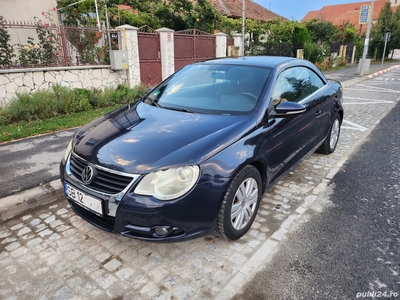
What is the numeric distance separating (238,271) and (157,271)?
663 mm

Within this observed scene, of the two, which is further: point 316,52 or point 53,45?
point 316,52

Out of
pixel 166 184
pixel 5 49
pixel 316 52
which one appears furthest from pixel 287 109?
pixel 316 52

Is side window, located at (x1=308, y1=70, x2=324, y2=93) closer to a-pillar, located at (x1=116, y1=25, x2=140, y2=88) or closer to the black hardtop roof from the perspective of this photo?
the black hardtop roof

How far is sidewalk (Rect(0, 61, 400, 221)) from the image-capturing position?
344 cm

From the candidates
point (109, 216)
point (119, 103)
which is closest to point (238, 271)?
point (109, 216)

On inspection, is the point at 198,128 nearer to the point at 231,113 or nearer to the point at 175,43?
the point at 231,113

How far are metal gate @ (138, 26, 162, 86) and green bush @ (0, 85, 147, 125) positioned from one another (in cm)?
267

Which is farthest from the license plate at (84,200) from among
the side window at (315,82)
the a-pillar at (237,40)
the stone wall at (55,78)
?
the a-pillar at (237,40)

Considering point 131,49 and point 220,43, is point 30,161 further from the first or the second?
point 220,43

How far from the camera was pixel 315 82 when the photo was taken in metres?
4.36

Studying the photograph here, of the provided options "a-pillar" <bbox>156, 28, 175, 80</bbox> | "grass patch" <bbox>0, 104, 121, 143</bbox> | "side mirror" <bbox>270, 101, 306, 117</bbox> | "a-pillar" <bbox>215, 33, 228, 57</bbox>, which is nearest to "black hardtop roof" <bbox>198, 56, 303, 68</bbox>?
"side mirror" <bbox>270, 101, 306, 117</bbox>

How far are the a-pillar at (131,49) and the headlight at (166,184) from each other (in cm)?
864

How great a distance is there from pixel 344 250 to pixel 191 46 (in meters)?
11.7

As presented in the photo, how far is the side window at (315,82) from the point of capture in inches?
166
